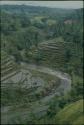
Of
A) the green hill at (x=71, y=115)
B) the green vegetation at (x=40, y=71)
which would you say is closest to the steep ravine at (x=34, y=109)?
the green vegetation at (x=40, y=71)

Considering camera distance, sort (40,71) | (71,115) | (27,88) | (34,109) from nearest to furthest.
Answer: (71,115) → (34,109) → (27,88) → (40,71)

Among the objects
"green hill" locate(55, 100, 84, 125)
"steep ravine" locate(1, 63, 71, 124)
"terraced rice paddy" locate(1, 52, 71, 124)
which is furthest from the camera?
"terraced rice paddy" locate(1, 52, 71, 124)

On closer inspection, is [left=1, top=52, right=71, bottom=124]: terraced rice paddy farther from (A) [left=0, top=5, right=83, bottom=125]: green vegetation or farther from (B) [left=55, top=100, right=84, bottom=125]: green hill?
(B) [left=55, top=100, right=84, bottom=125]: green hill

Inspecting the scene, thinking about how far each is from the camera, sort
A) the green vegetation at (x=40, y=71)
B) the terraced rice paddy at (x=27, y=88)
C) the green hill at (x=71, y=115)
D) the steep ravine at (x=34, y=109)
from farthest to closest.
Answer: the terraced rice paddy at (x=27, y=88), the steep ravine at (x=34, y=109), the green vegetation at (x=40, y=71), the green hill at (x=71, y=115)

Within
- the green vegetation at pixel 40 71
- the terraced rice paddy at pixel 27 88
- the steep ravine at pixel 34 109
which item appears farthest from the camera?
the terraced rice paddy at pixel 27 88

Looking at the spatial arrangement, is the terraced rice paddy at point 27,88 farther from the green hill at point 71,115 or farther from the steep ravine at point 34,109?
the green hill at point 71,115

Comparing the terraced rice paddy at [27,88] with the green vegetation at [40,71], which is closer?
the green vegetation at [40,71]

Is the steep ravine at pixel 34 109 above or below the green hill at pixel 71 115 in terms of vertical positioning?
below

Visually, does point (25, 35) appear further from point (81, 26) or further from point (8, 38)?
point (81, 26)

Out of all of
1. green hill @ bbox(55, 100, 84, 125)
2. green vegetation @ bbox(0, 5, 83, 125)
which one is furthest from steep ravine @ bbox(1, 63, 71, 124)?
green hill @ bbox(55, 100, 84, 125)

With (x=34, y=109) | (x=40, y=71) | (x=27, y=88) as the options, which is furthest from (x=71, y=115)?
(x=40, y=71)

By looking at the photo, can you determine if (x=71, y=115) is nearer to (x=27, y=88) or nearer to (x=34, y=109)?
(x=34, y=109)

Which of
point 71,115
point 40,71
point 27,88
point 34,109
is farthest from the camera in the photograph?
point 40,71
